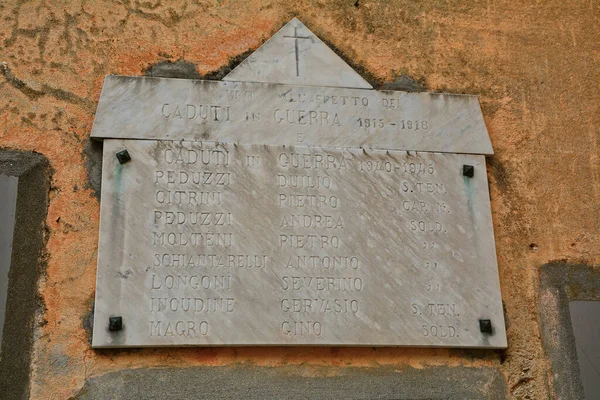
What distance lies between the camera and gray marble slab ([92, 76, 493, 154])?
4.18m

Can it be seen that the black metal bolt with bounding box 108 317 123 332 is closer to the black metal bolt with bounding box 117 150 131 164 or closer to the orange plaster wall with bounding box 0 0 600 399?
the orange plaster wall with bounding box 0 0 600 399

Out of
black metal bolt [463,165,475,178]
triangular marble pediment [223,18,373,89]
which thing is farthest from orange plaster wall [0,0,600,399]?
black metal bolt [463,165,475,178]

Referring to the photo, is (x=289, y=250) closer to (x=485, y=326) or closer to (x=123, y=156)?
(x=123, y=156)

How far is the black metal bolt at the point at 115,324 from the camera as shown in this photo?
375 cm

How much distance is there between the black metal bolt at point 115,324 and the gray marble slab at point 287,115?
988 mm

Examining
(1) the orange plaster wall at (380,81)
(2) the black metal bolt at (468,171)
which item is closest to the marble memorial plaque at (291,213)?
(2) the black metal bolt at (468,171)

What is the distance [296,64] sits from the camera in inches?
176

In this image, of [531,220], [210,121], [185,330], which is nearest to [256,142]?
[210,121]

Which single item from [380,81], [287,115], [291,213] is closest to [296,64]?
[287,115]

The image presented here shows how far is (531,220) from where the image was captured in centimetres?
452

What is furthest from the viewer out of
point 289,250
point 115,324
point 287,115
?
point 287,115

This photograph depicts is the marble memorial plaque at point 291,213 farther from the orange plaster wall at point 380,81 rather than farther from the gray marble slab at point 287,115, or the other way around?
the orange plaster wall at point 380,81

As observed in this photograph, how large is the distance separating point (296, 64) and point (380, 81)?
1.73 ft

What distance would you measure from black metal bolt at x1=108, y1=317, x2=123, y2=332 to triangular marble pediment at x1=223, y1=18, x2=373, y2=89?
148 centimetres
